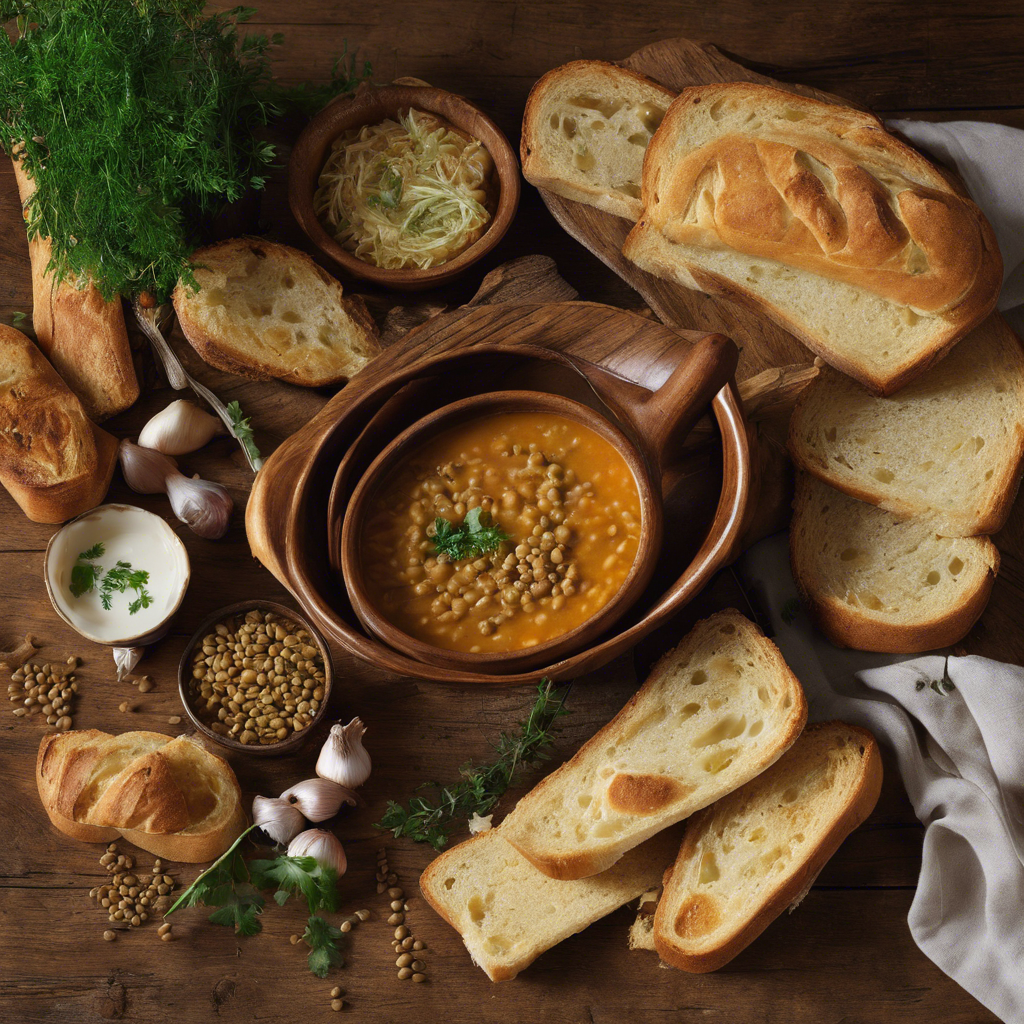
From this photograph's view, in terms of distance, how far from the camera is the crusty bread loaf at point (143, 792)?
2895mm

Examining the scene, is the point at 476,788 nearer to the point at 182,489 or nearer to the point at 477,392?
the point at 477,392

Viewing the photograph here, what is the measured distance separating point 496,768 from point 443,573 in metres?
0.68

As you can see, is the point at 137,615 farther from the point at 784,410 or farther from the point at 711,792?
the point at 784,410

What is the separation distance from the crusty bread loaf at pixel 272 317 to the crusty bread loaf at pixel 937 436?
4.93 feet

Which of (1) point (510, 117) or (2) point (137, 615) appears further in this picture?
(1) point (510, 117)

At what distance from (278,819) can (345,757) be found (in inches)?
10.9

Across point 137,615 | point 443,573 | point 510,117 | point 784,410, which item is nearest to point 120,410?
point 137,615

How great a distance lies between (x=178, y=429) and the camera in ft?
10.6

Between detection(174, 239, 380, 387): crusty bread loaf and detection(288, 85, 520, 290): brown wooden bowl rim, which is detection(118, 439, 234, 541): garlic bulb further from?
detection(288, 85, 520, 290): brown wooden bowl rim

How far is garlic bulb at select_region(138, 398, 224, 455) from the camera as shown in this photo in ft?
10.6

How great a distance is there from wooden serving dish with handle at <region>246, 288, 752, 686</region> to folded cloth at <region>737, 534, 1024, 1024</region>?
519 millimetres

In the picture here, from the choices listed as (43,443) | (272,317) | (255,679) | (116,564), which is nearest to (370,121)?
(272,317)

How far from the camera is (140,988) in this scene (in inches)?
120

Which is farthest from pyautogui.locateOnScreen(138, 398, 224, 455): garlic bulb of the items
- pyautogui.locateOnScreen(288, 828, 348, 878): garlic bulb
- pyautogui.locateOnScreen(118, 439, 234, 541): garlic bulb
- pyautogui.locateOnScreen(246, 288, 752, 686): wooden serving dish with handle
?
pyautogui.locateOnScreen(288, 828, 348, 878): garlic bulb
